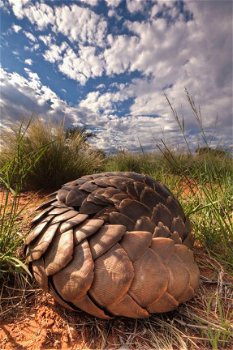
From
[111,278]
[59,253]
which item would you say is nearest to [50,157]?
[59,253]

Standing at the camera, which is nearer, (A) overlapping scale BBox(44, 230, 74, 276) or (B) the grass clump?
(A) overlapping scale BBox(44, 230, 74, 276)

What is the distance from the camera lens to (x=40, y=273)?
142 cm

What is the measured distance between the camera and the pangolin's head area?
125 cm

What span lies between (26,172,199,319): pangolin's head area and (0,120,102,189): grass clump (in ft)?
10.0

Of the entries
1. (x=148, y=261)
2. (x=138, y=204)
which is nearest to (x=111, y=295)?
(x=148, y=261)

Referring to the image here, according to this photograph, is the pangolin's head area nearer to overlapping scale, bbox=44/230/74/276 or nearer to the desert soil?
overlapping scale, bbox=44/230/74/276

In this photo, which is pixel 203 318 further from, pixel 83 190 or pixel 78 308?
pixel 83 190

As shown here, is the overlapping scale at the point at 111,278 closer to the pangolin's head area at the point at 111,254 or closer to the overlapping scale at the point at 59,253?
the pangolin's head area at the point at 111,254

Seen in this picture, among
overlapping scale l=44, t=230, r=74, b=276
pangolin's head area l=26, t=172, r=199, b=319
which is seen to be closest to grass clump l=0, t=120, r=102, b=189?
pangolin's head area l=26, t=172, r=199, b=319

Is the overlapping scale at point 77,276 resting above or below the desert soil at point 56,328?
above

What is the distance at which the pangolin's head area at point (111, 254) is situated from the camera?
49.4 inches

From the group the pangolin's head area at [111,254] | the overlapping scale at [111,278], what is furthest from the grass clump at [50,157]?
the overlapping scale at [111,278]

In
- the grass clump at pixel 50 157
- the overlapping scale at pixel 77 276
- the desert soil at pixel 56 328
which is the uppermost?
the grass clump at pixel 50 157

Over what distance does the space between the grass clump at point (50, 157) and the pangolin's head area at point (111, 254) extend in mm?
3049
